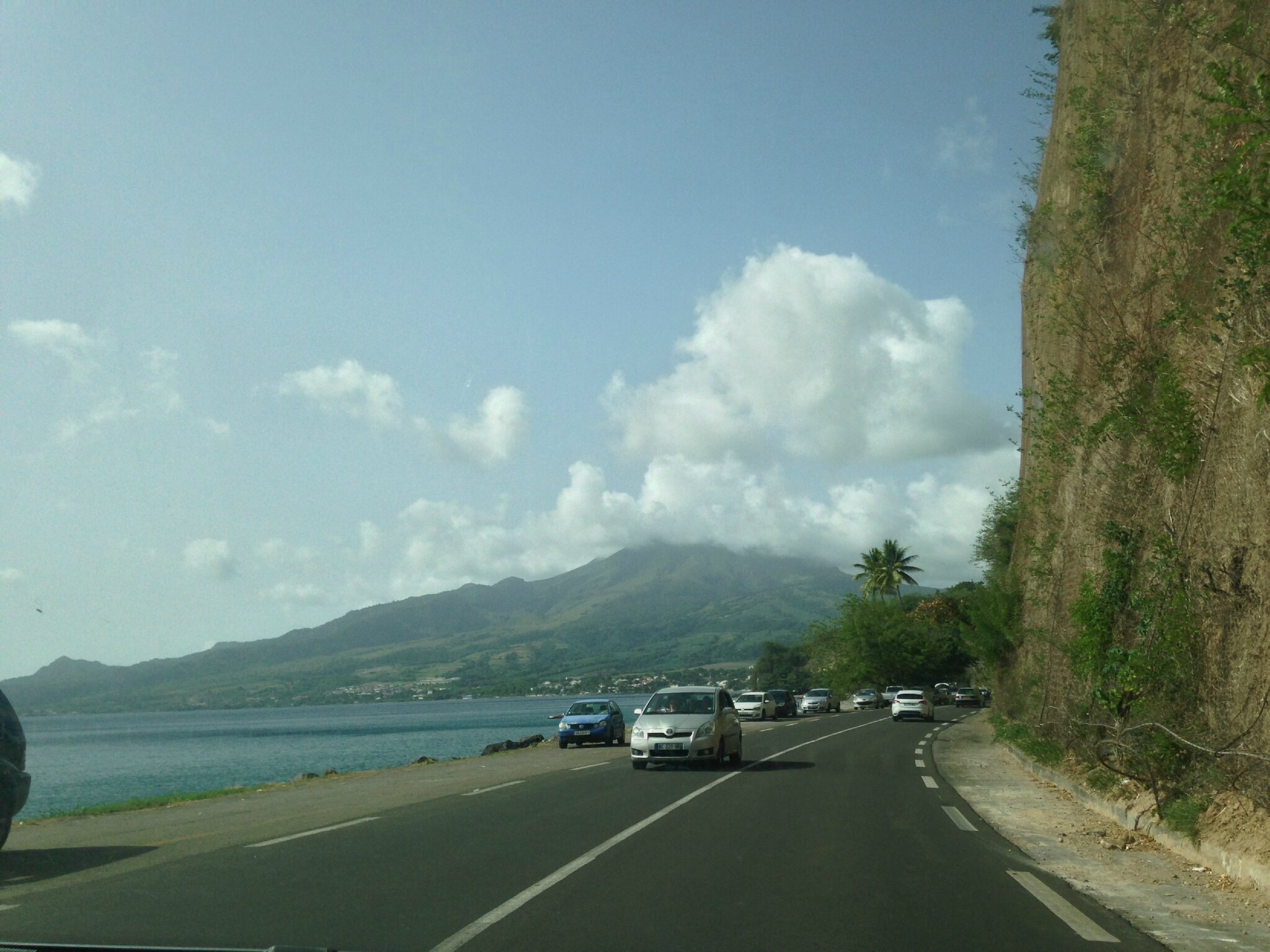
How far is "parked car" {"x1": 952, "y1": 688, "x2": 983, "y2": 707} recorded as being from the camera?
74.6m

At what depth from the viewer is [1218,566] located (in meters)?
11.0

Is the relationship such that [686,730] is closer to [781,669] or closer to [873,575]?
[873,575]

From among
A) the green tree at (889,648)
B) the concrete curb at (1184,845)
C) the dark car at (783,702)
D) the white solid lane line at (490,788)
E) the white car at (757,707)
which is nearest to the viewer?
the concrete curb at (1184,845)

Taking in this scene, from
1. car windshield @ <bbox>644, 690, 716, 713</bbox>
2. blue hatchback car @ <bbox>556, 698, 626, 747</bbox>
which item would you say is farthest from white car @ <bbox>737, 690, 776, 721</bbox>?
car windshield @ <bbox>644, 690, 716, 713</bbox>

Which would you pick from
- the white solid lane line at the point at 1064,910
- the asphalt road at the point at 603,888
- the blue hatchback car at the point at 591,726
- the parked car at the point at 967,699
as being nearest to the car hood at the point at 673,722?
the asphalt road at the point at 603,888

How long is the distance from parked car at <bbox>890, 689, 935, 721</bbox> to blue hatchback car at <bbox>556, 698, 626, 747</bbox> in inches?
746

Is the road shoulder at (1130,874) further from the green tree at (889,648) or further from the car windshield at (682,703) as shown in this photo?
the green tree at (889,648)

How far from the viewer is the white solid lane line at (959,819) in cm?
1249

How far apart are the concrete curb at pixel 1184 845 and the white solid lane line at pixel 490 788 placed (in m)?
9.34

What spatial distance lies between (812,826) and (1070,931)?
5.62 metres

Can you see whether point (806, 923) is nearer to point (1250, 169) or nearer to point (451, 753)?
point (1250, 169)

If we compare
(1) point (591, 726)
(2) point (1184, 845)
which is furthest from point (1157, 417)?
(1) point (591, 726)

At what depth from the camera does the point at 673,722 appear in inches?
826

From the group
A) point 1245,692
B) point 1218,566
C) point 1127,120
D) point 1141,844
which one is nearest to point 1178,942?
point 1245,692
